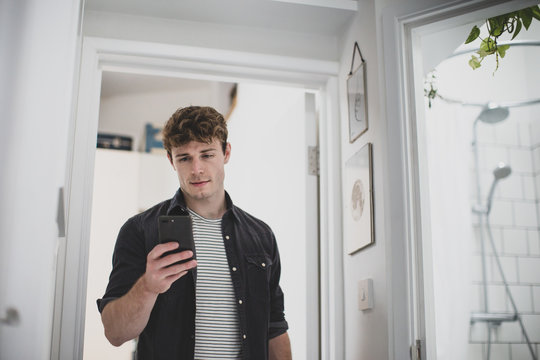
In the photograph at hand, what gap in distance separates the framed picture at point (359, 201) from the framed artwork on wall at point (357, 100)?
7 centimetres

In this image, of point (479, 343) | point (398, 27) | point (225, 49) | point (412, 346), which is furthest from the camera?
point (479, 343)

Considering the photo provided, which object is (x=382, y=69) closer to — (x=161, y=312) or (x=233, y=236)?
(x=233, y=236)

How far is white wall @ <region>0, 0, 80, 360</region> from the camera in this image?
3.33 feet

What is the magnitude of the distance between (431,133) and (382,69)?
84 centimetres

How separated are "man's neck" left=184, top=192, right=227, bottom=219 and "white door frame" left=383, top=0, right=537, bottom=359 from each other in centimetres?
63

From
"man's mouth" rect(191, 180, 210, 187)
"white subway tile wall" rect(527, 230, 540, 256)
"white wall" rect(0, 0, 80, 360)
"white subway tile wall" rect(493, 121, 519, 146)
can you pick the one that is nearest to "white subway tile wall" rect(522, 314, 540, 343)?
"white subway tile wall" rect(527, 230, 540, 256)

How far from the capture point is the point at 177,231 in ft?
5.06

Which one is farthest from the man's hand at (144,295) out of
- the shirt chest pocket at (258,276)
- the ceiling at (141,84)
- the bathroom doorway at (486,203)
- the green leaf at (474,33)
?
the ceiling at (141,84)

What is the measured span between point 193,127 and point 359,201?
0.63 metres

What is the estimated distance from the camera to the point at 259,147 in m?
2.57

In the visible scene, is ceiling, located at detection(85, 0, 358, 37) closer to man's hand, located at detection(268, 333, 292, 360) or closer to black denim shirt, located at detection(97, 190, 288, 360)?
black denim shirt, located at detection(97, 190, 288, 360)

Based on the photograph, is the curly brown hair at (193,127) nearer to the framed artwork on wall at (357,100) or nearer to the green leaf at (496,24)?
the framed artwork on wall at (357,100)

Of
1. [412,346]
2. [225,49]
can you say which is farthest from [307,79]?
[412,346]

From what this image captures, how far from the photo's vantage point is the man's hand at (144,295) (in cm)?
154
